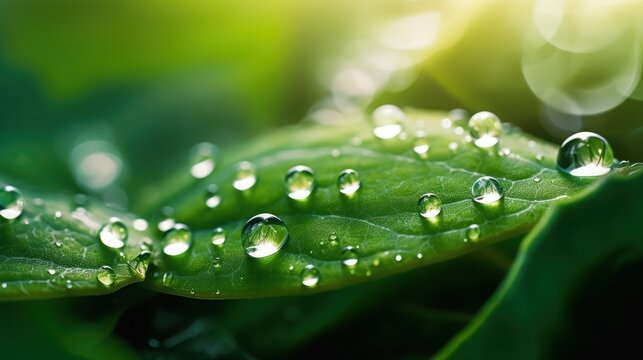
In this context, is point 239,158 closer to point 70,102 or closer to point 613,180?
point 613,180

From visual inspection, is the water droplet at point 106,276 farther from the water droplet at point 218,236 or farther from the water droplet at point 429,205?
the water droplet at point 429,205

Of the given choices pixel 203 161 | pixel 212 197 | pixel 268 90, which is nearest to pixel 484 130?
pixel 212 197

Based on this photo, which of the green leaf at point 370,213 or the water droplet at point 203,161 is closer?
the green leaf at point 370,213

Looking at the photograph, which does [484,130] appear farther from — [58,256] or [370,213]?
[58,256]

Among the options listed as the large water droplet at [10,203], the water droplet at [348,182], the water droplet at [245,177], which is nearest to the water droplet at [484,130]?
the water droplet at [348,182]

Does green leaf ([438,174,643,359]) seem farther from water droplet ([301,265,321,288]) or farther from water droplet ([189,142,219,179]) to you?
water droplet ([189,142,219,179])
